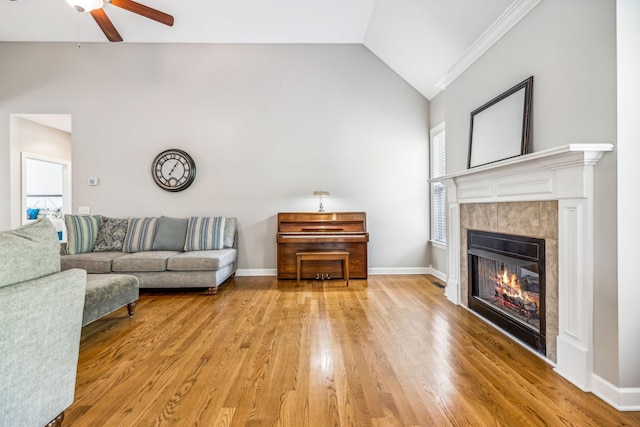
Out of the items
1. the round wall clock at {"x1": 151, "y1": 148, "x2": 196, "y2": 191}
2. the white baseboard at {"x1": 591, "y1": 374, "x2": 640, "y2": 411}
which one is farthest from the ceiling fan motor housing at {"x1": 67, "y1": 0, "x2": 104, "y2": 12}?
the white baseboard at {"x1": 591, "y1": 374, "x2": 640, "y2": 411}

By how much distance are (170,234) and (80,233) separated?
105 centimetres

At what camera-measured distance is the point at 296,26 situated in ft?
13.2

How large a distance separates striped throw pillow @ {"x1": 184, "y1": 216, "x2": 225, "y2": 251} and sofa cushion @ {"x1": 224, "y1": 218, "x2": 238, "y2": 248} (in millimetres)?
91

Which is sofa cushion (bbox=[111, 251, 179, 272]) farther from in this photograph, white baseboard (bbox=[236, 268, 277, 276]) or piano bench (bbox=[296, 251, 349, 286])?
piano bench (bbox=[296, 251, 349, 286])

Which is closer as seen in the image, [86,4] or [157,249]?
[86,4]

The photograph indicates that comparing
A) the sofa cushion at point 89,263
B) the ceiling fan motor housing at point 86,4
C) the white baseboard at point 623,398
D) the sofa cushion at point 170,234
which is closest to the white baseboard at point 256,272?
the sofa cushion at point 170,234

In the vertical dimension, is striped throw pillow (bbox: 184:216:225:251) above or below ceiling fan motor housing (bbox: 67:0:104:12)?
below

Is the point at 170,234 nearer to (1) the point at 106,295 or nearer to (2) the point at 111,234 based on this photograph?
(2) the point at 111,234

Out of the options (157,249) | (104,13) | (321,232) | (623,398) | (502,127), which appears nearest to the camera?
(623,398)

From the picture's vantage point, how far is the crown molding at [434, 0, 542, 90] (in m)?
2.14

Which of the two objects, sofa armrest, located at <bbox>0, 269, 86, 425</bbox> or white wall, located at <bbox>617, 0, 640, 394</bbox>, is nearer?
sofa armrest, located at <bbox>0, 269, 86, 425</bbox>

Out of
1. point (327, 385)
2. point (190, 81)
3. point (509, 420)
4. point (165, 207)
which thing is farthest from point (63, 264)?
point (509, 420)

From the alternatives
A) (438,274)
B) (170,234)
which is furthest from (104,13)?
(438,274)

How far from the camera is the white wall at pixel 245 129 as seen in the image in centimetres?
→ 441
